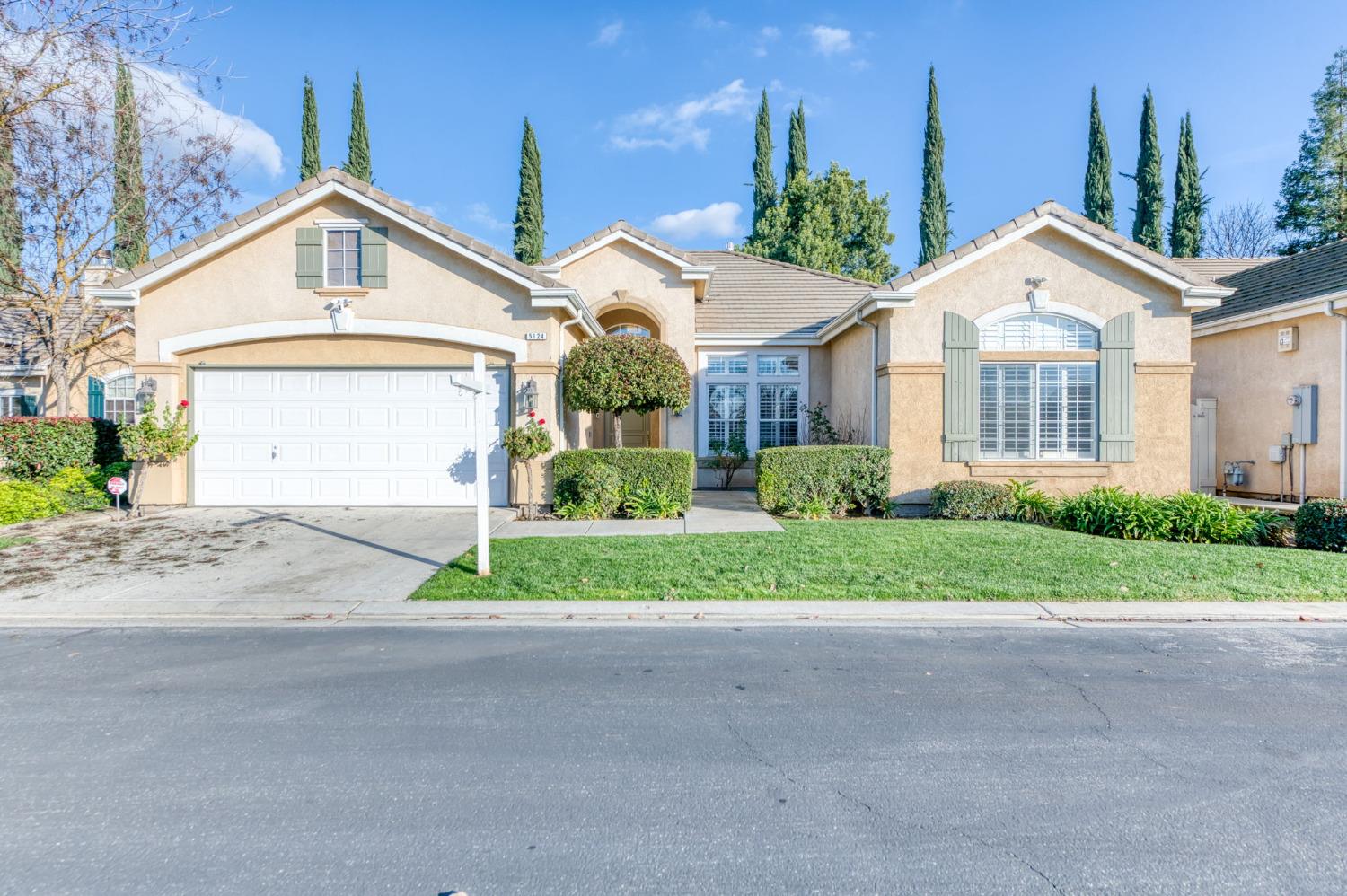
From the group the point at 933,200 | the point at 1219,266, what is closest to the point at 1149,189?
the point at 933,200

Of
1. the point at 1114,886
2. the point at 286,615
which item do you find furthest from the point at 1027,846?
the point at 286,615

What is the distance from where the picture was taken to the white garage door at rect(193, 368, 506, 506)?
12000mm

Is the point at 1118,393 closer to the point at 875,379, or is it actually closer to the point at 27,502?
the point at 875,379

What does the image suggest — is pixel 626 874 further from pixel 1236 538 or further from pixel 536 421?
pixel 1236 538

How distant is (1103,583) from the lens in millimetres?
7074

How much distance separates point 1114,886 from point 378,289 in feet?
39.6

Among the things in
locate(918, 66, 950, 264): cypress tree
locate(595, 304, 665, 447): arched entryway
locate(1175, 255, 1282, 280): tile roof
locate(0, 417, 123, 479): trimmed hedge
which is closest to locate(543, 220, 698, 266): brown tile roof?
locate(595, 304, 665, 447): arched entryway

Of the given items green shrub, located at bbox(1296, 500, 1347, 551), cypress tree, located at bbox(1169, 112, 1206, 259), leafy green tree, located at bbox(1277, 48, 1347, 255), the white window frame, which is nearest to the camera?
green shrub, located at bbox(1296, 500, 1347, 551)

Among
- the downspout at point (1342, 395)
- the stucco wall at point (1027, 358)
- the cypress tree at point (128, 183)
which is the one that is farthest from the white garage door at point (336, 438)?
the downspout at point (1342, 395)

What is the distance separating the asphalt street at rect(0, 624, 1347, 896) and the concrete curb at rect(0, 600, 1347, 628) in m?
0.66

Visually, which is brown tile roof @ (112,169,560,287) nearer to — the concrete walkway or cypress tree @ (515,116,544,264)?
the concrete walkway

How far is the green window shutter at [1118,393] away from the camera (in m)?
12.1

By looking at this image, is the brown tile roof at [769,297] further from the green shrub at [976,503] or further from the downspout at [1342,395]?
the downspout at [1342,395]

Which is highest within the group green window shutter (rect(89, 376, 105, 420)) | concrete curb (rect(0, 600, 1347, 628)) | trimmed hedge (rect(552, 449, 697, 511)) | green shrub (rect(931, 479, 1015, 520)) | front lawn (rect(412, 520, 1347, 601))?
green window shutter (rect(89, 376, 105, 420))
